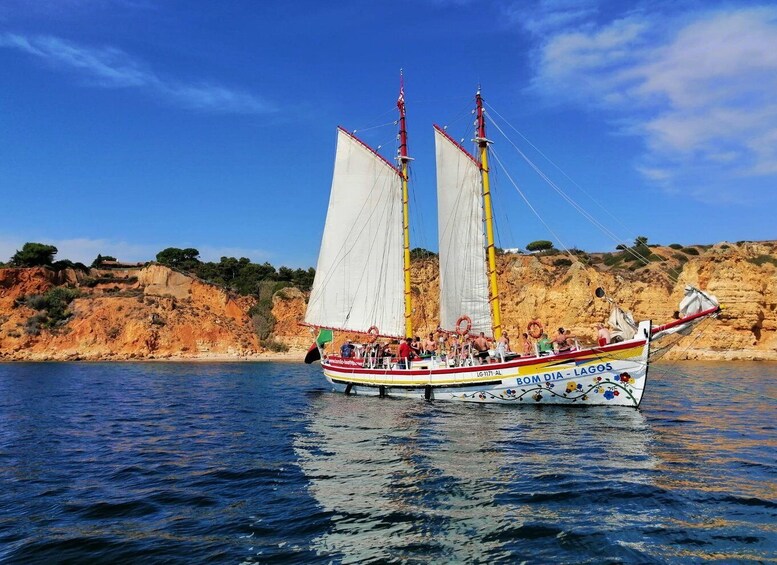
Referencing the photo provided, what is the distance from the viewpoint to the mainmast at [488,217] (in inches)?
1314

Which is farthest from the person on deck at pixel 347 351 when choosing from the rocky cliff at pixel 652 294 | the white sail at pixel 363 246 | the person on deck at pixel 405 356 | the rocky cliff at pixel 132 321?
the rocky cliff at pixel 132 321

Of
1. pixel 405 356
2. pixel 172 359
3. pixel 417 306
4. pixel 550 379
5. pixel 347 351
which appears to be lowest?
pixel 550 379

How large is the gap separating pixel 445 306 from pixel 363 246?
7.48 m

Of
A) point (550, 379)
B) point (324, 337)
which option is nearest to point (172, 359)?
point (324, 337)

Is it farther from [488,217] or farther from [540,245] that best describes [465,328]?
[540,245]

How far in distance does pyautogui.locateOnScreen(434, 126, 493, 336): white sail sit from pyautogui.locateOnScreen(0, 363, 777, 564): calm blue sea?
9.91 m

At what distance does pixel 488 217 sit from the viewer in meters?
34.4

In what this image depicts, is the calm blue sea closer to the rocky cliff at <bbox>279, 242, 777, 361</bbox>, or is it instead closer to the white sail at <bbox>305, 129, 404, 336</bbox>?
the white sail at <bbox>305, 129, 404, 336</bbox>

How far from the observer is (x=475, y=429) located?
2083cm

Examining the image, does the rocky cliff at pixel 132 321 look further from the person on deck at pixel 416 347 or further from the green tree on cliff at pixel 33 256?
the person on deck at pixel 416 347

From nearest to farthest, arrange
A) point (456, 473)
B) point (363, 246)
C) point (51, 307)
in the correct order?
point (456, 473) → point (363, 246) → point (51, 307)

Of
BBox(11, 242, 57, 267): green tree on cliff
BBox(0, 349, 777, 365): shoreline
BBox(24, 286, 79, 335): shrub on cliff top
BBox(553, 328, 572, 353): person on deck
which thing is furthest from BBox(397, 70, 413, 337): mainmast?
BBox(11, 242, 57, 267): green tree on cliff

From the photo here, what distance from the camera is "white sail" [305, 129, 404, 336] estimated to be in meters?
38.8

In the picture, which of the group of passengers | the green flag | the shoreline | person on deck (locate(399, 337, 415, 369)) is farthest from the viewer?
the shoreline
